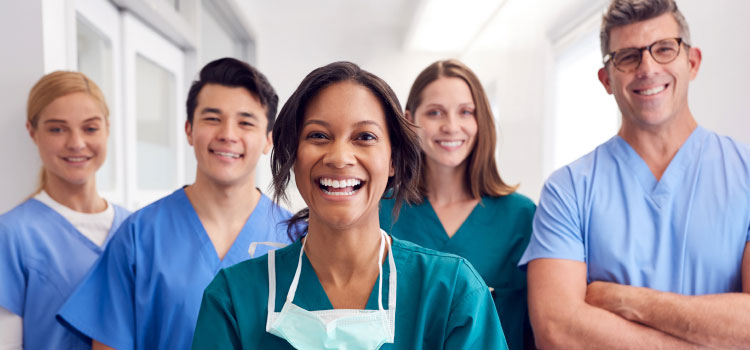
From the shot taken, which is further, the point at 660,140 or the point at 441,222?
the point at 441,222

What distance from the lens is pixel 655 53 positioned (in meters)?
1.38

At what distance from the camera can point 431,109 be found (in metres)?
1.74

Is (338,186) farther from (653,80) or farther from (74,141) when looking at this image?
(74,141)

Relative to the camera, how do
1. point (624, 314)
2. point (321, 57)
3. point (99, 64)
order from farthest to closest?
1. point (321, 57)
2. point (99, 64)
3. point (624, 314)

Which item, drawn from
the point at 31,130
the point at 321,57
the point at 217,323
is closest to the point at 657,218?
the point at 217,323

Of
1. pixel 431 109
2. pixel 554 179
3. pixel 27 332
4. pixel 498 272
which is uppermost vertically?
pixel 431 109

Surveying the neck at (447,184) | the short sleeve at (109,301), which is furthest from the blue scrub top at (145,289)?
the neck at (447,184)

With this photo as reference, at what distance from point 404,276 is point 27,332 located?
110 cm

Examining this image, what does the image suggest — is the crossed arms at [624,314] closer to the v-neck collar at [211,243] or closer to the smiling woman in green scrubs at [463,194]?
the smiling woman in green scrubs at [463,194]

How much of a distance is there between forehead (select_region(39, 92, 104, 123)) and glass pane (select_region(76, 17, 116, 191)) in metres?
0.64

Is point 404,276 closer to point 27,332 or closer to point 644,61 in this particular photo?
point 644,61

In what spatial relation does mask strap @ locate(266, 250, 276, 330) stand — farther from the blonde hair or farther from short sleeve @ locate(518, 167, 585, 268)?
the blonde hair

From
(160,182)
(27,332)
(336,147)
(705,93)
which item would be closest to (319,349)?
(336,147)

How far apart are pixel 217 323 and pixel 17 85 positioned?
1.07m
